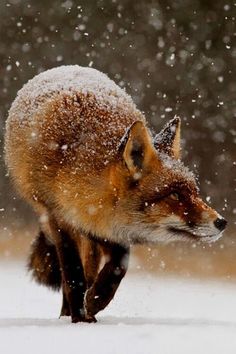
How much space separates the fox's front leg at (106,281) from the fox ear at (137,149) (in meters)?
0.64

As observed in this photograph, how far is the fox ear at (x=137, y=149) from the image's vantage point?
6270 millimetres

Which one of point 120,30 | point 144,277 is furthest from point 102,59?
point 144,277

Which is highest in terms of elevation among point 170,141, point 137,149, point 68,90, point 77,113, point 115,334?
point 68,90

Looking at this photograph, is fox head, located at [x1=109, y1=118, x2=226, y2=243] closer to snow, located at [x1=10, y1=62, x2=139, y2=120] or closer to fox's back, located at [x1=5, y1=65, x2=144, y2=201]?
fox's back, located at [x1=5, y1=65, x2=144, y2=201]

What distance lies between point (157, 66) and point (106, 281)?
9.09 metres

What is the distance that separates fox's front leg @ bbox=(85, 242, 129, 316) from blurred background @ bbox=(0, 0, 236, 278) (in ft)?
25.2

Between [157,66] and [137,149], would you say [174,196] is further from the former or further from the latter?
[157,66]

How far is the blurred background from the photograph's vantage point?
14.8 metres

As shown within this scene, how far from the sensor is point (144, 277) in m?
13.9

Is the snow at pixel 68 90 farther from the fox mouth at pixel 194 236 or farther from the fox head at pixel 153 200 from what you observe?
the fox mouth at pixel 194 236

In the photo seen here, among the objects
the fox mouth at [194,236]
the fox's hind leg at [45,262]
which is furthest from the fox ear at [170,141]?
the fox's hind leg at [45,262]

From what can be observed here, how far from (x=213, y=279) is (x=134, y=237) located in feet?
24.9

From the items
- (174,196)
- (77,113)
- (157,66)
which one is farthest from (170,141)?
(157,66)

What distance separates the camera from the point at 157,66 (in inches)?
600
